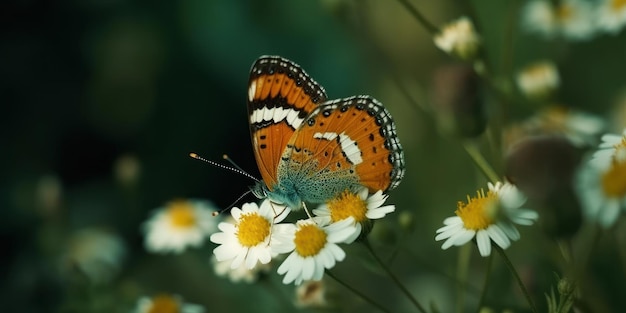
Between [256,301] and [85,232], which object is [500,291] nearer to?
[256,301]

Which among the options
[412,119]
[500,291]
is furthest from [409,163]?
[500,291]

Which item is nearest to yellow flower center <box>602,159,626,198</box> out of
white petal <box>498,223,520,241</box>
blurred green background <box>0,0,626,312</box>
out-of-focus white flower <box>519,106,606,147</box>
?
white petal <box>498,223,520,241</box>

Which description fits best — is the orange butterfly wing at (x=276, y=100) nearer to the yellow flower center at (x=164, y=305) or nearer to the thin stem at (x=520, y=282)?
the yellow flower center at (x=164, y=305)

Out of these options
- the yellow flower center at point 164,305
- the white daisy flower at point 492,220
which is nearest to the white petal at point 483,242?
the white daisy flower at point 492,220

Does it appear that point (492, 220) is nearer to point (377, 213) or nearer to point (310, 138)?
point (377, 213)

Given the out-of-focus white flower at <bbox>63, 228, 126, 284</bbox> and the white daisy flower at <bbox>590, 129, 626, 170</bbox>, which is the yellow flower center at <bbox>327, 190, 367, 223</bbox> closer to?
the white daisy flower at <bbox>590, 129, 626, 170</bbox>

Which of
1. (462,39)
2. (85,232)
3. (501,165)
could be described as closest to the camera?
(501,165)
